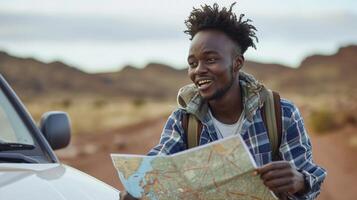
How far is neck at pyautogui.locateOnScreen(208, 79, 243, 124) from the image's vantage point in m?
3.68

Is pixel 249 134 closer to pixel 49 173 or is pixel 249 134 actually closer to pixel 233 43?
pixel 233 43

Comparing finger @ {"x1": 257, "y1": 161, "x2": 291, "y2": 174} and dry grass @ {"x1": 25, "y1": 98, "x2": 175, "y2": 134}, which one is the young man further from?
dry grass @ {"x1": 25, "y1": 98, "x2": 175, "y2": 134}

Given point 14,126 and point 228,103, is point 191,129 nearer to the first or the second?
point 228,103

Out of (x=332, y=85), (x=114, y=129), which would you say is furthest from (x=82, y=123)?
(x=332, y=85)

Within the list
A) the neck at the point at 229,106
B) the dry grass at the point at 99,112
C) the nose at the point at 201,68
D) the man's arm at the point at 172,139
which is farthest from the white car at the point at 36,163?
the dry grass at the point at 99,112

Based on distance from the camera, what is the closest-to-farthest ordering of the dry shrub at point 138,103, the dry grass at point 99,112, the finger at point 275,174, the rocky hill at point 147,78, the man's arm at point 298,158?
the finger at point 275,174 → the man's arm at point 298,158 → the dry grass at point 99,112 → the dry shrub at point 138,103 → the rocky hill at point 147,78

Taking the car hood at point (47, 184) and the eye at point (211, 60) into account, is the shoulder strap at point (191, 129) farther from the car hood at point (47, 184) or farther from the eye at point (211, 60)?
the car hood at point (47, 184)

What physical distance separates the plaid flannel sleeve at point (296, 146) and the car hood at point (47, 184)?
795 millimetres

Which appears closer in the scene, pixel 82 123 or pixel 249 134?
pixel 249 134

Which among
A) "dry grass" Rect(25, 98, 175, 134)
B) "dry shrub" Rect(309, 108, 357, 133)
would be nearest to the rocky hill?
"dry grass" Rect(25, 98, 175, 134)

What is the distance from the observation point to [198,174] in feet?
10.7

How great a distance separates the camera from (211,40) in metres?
3.64

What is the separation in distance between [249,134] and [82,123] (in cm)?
3693

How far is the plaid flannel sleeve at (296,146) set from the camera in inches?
141
